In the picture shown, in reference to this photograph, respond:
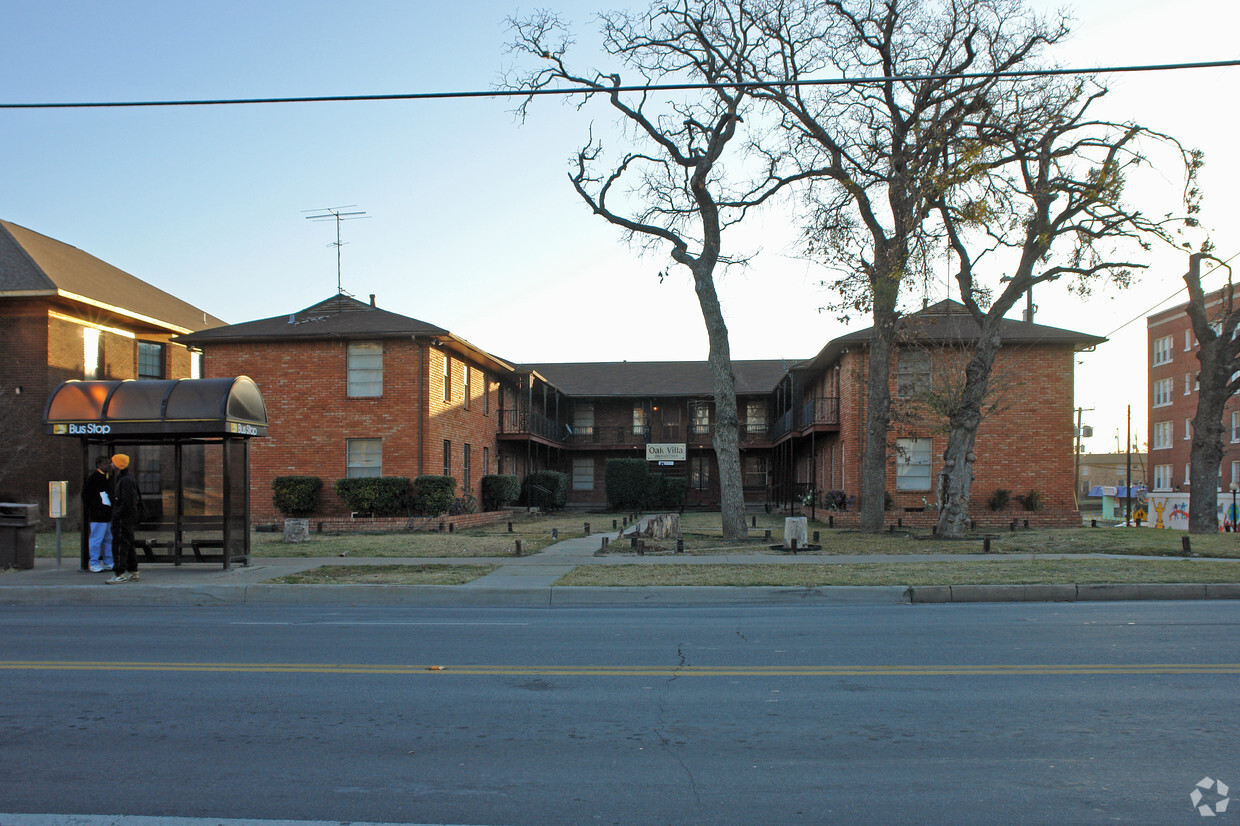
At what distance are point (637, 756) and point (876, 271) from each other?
18.5 meters

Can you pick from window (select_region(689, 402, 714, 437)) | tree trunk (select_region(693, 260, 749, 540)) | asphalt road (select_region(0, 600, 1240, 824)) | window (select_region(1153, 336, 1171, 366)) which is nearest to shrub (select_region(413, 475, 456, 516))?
tree trunk (select_region(693, 260, 749, 540))

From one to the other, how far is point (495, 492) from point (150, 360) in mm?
12274

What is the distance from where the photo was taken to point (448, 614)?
10719 mm

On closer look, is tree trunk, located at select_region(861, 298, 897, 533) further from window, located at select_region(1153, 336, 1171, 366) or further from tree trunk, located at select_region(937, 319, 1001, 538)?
window, located at select_region(1153, 336, 1171, 366)

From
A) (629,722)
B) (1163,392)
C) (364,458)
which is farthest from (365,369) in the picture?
(1163,392)

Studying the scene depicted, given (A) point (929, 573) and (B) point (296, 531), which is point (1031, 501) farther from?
(B) point (296, 531)

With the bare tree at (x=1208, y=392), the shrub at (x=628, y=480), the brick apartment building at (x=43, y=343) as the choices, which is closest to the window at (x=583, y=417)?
the shrub at (x=628, y=480)

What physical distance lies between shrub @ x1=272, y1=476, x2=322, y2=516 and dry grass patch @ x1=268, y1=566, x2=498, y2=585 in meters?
11.9

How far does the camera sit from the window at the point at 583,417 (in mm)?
47188

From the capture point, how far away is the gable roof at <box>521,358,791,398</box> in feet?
149

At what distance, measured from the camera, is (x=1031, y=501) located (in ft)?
90.9

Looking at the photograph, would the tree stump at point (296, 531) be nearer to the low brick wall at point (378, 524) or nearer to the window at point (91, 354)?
the low brick wall at point (378, 524)

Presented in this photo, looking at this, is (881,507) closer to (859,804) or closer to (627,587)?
(627,587)

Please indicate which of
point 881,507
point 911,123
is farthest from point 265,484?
point 911,123
